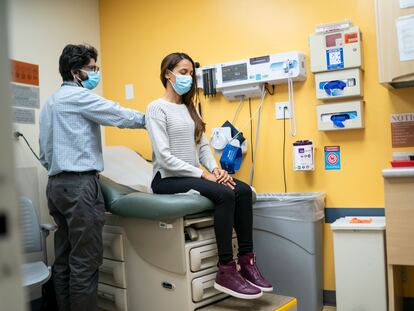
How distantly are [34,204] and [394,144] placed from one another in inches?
90.5

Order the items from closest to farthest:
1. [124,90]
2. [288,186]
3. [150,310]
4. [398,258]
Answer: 1. [398,258]
2. [150,310]
3. [288,186]
4. [124,90]

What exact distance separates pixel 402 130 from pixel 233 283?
1331mm

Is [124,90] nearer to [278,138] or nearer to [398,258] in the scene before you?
[278,138]

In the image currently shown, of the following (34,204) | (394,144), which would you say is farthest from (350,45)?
(34,204)

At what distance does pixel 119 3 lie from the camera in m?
3.52

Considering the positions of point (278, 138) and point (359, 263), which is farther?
point (278, 138)

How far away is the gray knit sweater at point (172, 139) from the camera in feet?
6.93

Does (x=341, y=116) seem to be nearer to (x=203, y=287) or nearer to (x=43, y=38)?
(x=203, y=287)

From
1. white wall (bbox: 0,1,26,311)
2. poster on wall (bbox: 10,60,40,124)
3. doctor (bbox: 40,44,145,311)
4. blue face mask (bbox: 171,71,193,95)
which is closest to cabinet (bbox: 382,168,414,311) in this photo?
blue face mask (bbox: 171,71,193,95)

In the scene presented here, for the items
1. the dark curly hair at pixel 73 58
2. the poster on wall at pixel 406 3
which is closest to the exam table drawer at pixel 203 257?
the dark curly hair at pixel 73 58

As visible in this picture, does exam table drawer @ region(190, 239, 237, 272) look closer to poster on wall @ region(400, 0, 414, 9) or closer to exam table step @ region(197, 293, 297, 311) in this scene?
exam table step @ region(197, 293, 297, 311)

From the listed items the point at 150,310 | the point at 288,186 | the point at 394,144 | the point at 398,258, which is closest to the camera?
the point at 398,258

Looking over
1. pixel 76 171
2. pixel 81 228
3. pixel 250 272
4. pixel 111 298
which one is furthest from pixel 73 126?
pixel 250 272

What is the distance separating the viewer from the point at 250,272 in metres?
1.97
